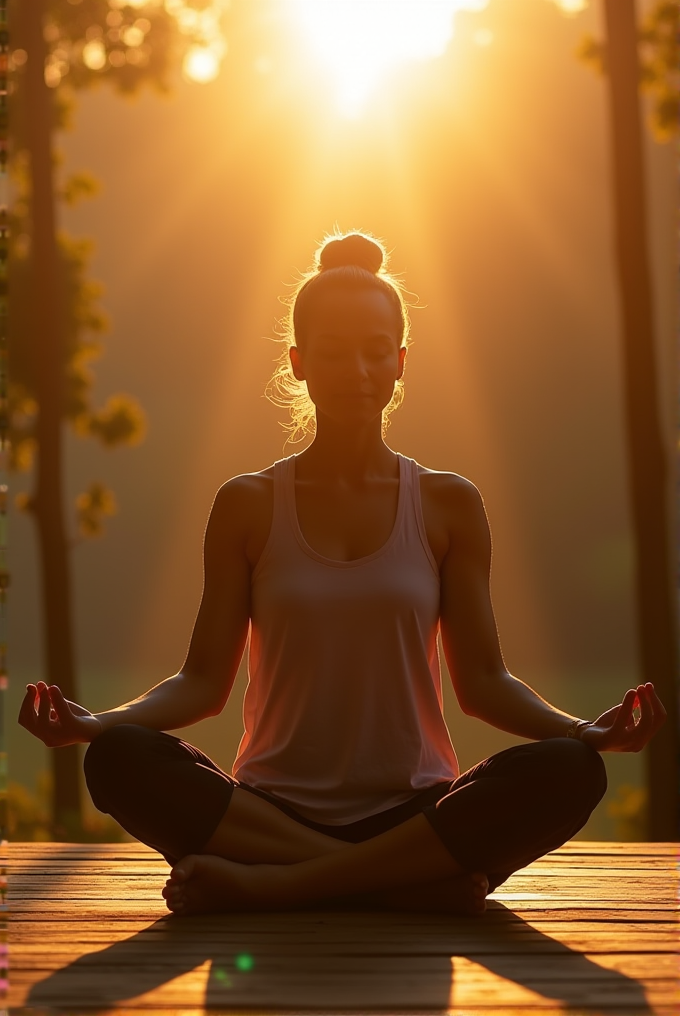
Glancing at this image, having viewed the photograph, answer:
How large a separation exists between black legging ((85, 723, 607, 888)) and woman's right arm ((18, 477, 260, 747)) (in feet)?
0.55

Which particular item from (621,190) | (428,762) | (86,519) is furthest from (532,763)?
(86,519)

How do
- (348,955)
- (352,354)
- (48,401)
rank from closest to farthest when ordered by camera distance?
(348,955), (352,354), (48,401)

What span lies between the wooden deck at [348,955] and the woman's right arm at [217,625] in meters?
0.49

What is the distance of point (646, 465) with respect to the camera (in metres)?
5.66

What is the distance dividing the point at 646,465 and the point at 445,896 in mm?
3308

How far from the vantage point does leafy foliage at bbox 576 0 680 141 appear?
615 cm

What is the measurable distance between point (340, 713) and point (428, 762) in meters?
0.25

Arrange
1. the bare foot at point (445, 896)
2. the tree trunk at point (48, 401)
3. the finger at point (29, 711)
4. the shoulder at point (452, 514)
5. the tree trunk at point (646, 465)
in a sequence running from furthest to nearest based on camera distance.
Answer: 1. the tree trunk at point (48, 401)
2. the tree trunk at point (646, 465)
3. the shoulder at point (452, 514)
4. the bare foot at point (445, 896)
5. the finger at point (29, 711)

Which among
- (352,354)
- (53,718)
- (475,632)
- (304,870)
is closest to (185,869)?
(304,870)

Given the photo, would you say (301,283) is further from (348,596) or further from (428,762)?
(428,762)

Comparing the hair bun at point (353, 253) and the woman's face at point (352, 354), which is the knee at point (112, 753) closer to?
the woman's face at point (352, 354)

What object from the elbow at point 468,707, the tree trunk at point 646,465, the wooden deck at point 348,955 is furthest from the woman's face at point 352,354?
the tree trunk at point 646,465

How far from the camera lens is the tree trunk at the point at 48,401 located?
270 inches

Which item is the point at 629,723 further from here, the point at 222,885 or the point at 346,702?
the point at 222,885
